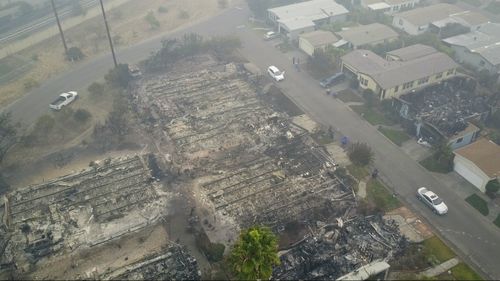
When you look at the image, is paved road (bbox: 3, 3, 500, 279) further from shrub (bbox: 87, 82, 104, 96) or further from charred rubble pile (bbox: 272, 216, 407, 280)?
charred rubble pile (bbox: 272, 216, 407, 280)

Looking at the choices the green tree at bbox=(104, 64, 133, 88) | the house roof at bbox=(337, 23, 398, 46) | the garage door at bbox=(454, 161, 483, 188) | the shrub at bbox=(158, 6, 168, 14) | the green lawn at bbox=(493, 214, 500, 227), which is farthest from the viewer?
the shrub at bbox=(158, 6, 168, 14)

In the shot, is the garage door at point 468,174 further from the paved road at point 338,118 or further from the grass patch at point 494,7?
→ the grass patch at point 494,7

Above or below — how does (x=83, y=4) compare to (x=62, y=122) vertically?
above

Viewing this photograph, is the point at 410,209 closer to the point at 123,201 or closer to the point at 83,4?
the point at 123,201

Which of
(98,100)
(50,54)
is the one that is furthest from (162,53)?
(50,54)

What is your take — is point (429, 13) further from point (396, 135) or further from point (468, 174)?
point (468, 174)

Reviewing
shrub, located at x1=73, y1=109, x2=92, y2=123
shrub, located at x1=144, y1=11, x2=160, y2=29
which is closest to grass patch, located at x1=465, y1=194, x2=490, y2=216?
shrub, located at x1=73, y1=109, x2=92, y2=123
